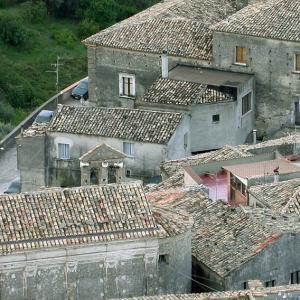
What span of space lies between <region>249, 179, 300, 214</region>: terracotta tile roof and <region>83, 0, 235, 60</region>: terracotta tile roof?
57.9 ft

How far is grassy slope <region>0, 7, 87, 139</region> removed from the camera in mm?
88125

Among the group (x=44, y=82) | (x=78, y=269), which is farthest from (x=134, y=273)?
(x=44, y=82)

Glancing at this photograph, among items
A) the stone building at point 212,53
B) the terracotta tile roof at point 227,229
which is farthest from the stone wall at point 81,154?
the terracotta tile roof at point 227,229

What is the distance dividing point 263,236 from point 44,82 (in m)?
33.5

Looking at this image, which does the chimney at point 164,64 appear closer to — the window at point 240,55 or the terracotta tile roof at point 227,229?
the window at point 240,55

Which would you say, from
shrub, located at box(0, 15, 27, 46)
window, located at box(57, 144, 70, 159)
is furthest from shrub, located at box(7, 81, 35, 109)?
window, located at box(57, 144, 70, 159)

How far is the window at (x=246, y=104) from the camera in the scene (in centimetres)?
7625

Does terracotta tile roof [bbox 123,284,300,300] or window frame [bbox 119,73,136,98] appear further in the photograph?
window frame [bbox 119,73,136,98]

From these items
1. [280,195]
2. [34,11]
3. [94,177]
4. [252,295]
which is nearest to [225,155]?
[94,177]

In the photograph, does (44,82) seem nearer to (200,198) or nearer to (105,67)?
(105,67)

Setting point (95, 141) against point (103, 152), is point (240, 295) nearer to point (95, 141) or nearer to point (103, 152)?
point (103, 152)

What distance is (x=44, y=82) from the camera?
8825 cm

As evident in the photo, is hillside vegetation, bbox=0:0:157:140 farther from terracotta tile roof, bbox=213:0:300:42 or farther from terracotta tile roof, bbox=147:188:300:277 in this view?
terracotta tile roof, bbox=147:188:300:277

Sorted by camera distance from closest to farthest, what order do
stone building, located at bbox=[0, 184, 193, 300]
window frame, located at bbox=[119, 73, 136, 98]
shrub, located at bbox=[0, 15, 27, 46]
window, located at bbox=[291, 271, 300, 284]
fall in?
stone building, located at bbox=[0, 184, 193, 300] < window, located at bbox=[291, 271, 300, 284] < window frame, located at bbox=[119, 73, 136, 98] < shrub, located at bbox=[0, 15, 27, 46]
